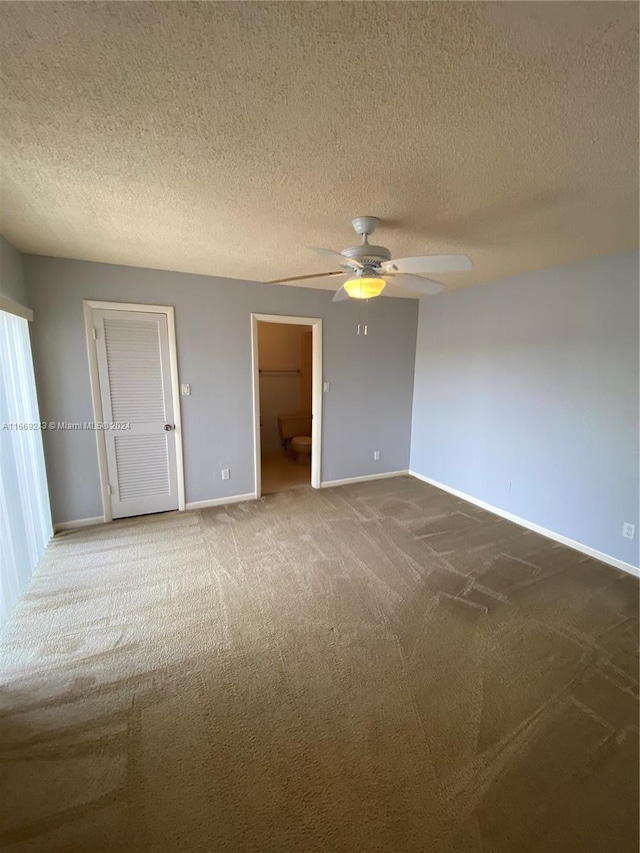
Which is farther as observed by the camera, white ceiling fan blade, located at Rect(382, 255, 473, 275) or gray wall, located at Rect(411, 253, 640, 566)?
gray wall, located at Rect(411, 253, 640, 566)

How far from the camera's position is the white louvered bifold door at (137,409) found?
3311 mm

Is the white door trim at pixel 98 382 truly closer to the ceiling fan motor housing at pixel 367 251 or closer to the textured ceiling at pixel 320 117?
the textured ceiling at pixel 320 117

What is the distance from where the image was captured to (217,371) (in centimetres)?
374

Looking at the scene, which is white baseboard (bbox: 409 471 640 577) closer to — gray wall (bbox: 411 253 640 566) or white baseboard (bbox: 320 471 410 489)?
gray wall (bbox: 411 253 640 566)

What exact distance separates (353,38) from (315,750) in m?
2.53

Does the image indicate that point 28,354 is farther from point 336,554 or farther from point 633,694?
point 633,694

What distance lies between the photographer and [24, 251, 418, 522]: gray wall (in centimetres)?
311

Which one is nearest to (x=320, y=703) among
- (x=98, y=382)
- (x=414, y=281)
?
(x=414, y=281)

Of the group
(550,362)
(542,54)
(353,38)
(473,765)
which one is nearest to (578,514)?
(550,362)

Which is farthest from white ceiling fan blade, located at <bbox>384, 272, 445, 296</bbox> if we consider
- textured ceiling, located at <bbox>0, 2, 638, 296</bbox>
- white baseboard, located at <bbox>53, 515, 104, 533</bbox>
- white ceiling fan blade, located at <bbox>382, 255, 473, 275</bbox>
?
white baseboard, located at <bbox>53, 515, 104, 533</bbox>

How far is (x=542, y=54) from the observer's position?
1.01 meters

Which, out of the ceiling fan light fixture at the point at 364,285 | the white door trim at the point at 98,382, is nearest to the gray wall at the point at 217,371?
the white door trim at the point at 98,382

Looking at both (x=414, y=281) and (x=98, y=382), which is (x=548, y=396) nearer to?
(x=414, y=281)

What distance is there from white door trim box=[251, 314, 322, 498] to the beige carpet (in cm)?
141
